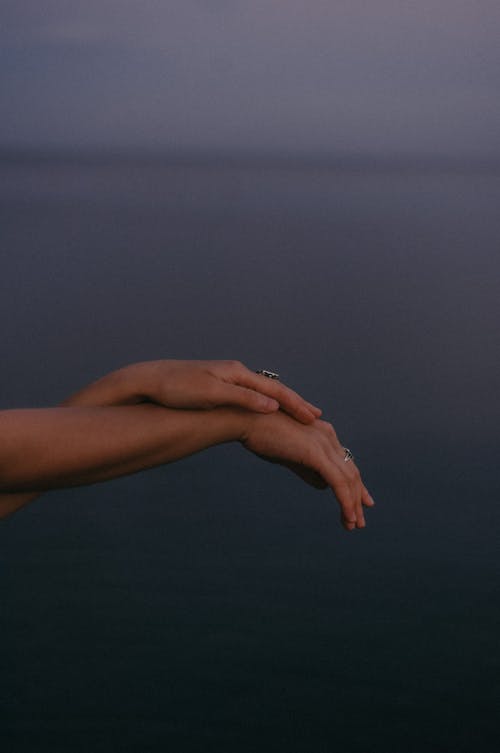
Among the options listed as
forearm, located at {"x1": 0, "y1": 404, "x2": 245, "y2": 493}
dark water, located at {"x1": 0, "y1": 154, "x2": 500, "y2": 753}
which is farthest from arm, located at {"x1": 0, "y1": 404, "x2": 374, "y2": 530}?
dark water, located at {"x1": 0, "y1": 154, "x2": 500, "y2": 753}

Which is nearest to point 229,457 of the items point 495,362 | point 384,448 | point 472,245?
point 384,448

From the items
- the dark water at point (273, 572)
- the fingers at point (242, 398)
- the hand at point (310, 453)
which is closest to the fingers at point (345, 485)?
the hand at point (310, 453)

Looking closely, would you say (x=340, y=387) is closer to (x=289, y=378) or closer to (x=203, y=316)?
(x=289, y=378)

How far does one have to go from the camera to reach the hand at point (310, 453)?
1501 millimetres

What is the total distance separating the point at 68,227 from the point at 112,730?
38.2 ft

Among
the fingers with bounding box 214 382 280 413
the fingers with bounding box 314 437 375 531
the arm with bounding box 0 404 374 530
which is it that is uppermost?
the fingers with bounding box 214 382 280 413

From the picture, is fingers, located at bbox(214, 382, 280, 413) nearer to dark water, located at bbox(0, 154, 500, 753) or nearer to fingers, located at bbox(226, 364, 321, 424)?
fingers, located at bbox(226, 364, 321, 424)

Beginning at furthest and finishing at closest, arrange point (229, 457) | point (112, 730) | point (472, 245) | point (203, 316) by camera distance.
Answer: point (472, 245) → point (203, 316) → point (229, 457) → point (112, 730)

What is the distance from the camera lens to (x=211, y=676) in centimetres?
266

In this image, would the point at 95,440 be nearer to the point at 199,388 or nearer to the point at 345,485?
the point at 199,388

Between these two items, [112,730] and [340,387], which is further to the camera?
[340,387]

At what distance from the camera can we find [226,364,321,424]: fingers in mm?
1494

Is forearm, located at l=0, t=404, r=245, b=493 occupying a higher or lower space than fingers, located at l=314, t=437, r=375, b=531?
higher

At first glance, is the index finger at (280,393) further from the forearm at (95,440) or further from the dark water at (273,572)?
the dark water at (273,572)
